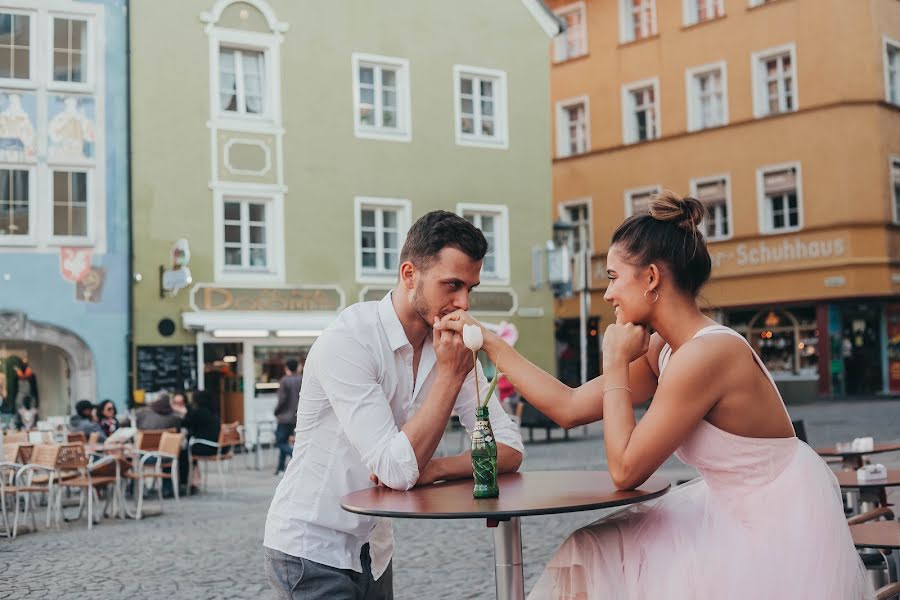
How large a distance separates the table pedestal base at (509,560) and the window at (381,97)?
863 inches

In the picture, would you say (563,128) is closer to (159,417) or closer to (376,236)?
(376,236)

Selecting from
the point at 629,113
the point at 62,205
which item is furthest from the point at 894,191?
the point at 62,205

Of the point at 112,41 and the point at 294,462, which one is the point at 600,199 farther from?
the point at 294,462

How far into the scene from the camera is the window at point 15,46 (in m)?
21.0

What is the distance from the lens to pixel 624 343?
322 centimetres

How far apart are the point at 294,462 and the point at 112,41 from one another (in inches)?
806

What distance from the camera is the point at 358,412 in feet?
9.98

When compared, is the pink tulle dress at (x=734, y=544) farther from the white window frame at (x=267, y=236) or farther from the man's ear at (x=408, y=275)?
the white window frame at (x=267, y=236)

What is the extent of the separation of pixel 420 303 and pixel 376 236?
21.7 meters

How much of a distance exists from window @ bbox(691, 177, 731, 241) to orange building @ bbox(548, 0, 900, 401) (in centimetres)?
6

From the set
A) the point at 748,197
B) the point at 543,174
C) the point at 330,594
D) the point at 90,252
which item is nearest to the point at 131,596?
the point at 330,594

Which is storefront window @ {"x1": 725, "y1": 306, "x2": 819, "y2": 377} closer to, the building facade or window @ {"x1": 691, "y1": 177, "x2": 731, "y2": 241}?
window @ {"x1": 691, "y1": 177, "x2": 731, "y2": 241}

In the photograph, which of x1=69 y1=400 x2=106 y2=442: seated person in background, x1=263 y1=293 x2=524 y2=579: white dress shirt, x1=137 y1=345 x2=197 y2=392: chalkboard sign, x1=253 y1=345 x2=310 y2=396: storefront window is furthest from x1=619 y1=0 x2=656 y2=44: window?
x1=263 y1=293 x2=524 y2=579: white dress shirt

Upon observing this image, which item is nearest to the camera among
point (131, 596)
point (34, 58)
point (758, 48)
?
point (131, 596)
